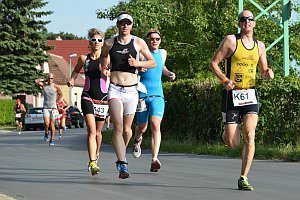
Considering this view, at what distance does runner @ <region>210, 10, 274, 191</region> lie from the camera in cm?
930

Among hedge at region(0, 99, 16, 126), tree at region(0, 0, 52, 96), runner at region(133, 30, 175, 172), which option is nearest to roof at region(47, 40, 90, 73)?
tree at region(0, 0, 52, 96)

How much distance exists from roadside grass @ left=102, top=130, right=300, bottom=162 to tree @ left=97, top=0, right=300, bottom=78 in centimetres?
817

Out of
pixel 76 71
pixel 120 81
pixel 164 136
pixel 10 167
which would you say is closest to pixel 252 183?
pixel 120 81

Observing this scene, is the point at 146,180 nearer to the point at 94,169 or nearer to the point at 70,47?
the point at 94,169

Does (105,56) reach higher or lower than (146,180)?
higher

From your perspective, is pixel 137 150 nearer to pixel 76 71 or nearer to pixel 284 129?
pixel 76 71

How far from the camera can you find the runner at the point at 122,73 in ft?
32.6

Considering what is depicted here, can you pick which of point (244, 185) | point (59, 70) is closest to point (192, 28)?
point (244, 185)

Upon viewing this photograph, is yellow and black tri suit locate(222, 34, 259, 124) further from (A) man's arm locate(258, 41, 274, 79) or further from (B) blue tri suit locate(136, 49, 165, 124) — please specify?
(B) blue tri suit locate(136, 49, 165, 124)

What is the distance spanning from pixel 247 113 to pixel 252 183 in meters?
1.24

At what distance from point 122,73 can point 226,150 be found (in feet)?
22.1

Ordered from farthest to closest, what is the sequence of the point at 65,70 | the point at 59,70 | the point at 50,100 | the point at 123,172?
the point at 65,70 < the point at 59,70 < the point at 50,100 < the point at 123,172

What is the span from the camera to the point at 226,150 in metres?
16.4

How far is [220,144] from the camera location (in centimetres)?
1752
